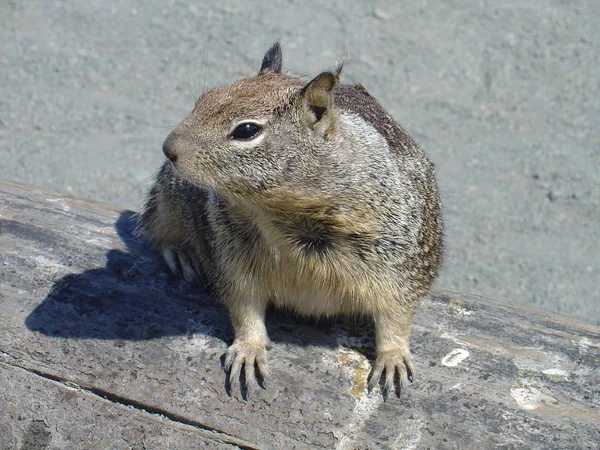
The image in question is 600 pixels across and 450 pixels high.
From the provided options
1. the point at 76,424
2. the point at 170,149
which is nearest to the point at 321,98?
the point at 170,149

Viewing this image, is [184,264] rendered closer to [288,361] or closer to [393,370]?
[288,361]

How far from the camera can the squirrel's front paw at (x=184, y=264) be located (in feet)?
10.8

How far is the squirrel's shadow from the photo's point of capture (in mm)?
2975

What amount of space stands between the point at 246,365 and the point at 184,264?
0.65 metres

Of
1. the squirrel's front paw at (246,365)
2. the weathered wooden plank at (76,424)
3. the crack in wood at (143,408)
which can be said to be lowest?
the weathered wooden plank at (76,424)

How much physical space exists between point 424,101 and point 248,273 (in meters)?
4.21

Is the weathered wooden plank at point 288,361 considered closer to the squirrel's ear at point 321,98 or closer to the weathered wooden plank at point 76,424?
the weathered wooden plank at point 76,424

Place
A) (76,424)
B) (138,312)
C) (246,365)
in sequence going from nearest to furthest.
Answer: (76,424) < (246,365) < (138,312)

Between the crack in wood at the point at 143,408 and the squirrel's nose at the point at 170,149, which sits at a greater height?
the squirrel's nose at the point at 170,149

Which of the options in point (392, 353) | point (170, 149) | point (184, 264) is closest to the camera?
point (170, 149)

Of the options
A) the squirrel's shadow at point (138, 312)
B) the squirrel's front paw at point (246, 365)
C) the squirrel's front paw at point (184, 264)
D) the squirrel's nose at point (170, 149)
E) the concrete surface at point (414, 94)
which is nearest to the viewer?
the squirrel's nose at point (170, 149)

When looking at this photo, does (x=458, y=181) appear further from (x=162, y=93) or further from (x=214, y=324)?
(x=214, y=324)

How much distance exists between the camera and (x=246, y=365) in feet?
9.21

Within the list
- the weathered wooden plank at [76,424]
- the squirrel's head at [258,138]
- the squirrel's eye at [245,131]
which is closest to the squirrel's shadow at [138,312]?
the weathered wooden plank at [76,424]
